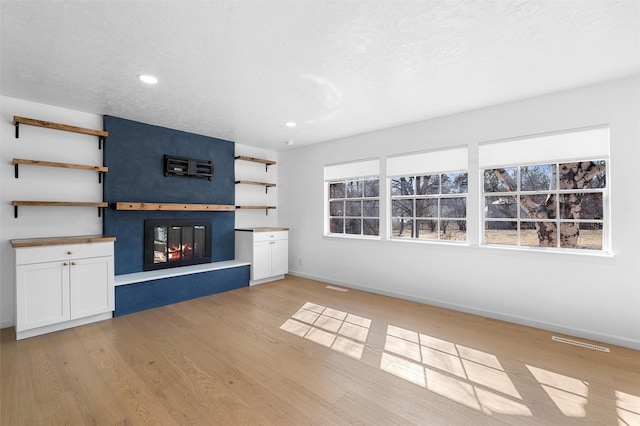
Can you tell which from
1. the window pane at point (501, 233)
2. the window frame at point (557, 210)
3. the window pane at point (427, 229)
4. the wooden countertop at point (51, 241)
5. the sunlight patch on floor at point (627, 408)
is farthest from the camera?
the window pane at point (427, 229)

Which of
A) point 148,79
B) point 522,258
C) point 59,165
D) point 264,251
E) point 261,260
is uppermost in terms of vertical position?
point 148,79

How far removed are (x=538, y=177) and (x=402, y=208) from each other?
1761 millimetres

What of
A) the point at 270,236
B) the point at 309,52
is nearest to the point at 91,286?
the point at 270,236

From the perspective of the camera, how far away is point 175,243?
184 inches

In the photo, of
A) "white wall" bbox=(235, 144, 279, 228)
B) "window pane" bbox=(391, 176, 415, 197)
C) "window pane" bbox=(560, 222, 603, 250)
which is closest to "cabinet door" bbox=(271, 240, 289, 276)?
"white wall" bbox=(235, 144, 279, 228)

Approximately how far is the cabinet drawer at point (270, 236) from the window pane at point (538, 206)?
3786 mm

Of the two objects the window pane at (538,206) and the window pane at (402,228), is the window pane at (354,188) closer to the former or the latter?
the window pane at (402,228)

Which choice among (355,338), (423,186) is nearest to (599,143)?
(423,186)

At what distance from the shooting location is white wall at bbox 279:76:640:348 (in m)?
2.88

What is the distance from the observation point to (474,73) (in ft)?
9.09

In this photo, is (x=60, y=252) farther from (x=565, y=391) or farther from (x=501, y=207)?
(x=501, y=207)

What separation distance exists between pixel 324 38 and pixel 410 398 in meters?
2.69

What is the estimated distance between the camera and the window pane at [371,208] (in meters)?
4.92

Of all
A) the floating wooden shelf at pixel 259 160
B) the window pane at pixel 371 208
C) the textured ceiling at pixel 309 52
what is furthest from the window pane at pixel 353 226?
the textured ceiling at pixel 309 52
